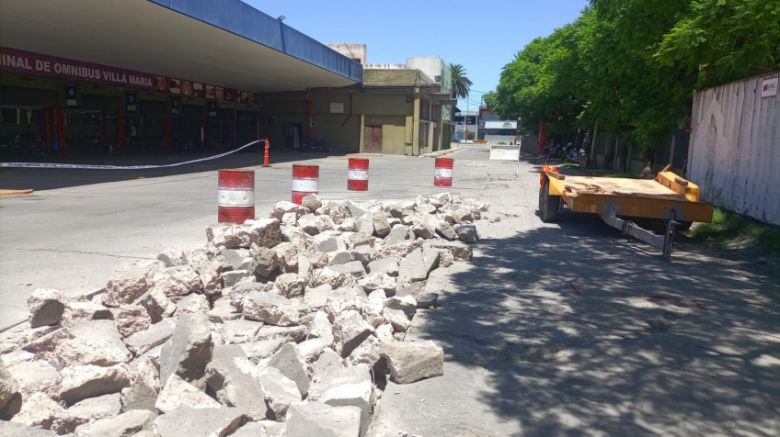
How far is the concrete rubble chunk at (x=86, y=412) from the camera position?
124 inches

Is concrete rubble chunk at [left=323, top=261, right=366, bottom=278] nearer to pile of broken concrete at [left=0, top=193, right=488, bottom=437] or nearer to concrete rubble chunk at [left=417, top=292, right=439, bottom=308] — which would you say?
pile of broken concrete at [left=0, top=193, right=488, bottom=437]

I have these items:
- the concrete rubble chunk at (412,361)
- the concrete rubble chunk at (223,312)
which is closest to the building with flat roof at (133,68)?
the concrete rubble chunk at (223,312)

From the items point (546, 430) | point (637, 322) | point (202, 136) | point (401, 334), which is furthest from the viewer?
point (202, 136)

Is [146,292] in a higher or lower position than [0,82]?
lower

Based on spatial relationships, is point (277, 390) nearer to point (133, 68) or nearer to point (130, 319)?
point (130, 319)

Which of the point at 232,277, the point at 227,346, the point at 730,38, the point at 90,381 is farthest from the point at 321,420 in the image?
the point at 730,38

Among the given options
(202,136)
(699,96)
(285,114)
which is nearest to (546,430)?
(699,96)

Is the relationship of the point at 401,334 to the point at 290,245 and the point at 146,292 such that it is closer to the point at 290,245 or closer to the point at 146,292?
the point at 290,245

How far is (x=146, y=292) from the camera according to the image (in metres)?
4.93

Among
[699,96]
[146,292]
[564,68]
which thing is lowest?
[146,292]

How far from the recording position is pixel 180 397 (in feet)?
10.7

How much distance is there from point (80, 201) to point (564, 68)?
21904 millimetres

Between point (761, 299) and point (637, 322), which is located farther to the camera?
point (761, 299)

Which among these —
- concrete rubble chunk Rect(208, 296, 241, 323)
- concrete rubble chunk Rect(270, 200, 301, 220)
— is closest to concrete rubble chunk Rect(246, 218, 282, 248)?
concrete rubble chunk Rect(208, 296, 241, 323)
